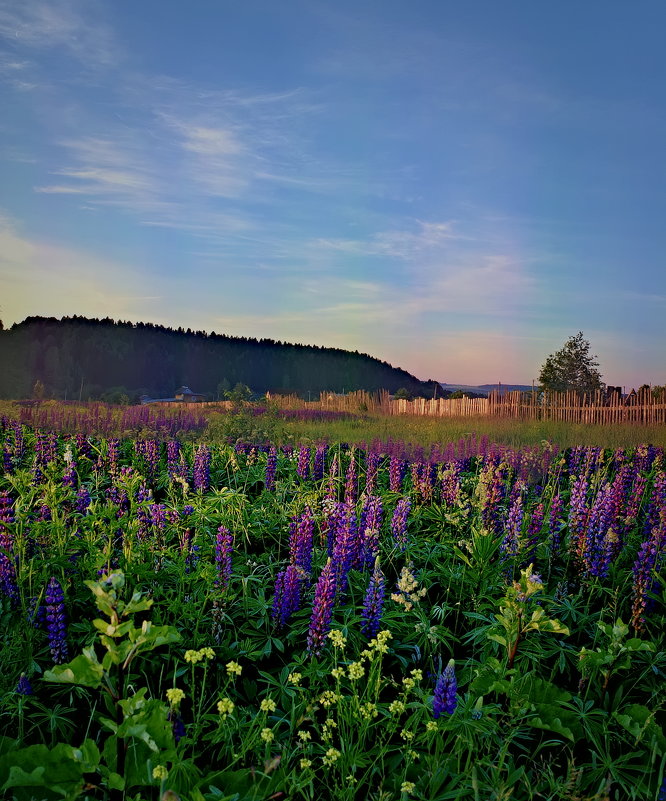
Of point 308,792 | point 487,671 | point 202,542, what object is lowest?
point 308,792

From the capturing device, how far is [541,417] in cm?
2458

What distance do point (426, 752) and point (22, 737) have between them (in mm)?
1768

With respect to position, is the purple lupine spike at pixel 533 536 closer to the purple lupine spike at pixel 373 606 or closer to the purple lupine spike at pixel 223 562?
the purple lupine spike at pixel 373 606

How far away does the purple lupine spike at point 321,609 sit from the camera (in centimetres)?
298

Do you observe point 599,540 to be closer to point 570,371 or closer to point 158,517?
point 158,517

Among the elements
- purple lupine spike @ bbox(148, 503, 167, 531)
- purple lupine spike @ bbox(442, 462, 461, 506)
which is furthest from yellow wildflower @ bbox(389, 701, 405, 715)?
purple lupine spike @ bbox(442, 462, 461, 506)

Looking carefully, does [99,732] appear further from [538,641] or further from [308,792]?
[538,641]

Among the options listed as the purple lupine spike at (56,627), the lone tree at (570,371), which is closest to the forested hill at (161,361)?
the lone tree at (570,371)

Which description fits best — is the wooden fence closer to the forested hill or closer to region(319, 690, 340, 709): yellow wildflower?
region(319, 690, 340, 709): yellow wildflower

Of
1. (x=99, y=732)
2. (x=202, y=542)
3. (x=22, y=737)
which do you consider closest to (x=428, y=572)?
(x=202, y=542)

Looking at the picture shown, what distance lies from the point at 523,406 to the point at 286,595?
23.4m

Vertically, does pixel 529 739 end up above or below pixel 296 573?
below

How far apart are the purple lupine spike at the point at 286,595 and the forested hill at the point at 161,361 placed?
53867 millimetres

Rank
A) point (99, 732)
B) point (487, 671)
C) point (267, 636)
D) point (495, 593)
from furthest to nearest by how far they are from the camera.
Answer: point (495, 593), point (267, 636), point (487, 671), point (99, 732)
